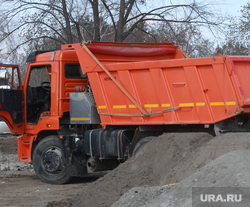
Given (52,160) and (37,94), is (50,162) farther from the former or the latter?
(37,94)

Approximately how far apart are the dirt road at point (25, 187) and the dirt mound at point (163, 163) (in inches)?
54.6

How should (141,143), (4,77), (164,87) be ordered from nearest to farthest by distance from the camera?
(164,87)
(141,143)
(4,77)

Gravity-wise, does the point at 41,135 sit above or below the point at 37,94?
below

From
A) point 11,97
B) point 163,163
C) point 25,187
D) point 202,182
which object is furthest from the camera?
point 11,97

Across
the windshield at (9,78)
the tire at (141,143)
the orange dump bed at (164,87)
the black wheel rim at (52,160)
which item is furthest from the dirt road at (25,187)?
the windshield at (9,78)

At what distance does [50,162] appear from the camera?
11.2 meters

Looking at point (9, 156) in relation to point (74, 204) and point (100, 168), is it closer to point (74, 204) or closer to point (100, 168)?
point (100, 168)

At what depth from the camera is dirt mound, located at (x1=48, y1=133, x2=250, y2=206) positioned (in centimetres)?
693

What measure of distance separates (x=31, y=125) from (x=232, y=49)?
1135 centimetres

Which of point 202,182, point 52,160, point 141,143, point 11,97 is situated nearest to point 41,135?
point 52,160

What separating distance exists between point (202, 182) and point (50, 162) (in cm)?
599

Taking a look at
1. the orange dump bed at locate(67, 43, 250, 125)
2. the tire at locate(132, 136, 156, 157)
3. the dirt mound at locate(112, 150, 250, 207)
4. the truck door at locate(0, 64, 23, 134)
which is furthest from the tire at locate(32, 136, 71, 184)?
the dirt mound at locate(112, 150, 250, 207)

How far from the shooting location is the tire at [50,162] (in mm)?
11031

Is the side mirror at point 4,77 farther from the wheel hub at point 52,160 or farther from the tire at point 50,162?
the wheel hub at point 52,160
